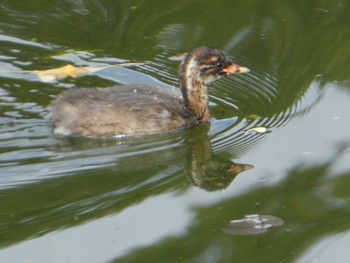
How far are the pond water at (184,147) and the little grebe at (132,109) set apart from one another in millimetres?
121

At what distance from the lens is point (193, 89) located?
9312 mm

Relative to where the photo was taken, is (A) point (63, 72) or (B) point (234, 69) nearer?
(B) point (234, 69)

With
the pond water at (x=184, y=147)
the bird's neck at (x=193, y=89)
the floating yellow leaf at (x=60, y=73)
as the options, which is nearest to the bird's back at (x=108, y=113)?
the pond water at (x=184, y=147)

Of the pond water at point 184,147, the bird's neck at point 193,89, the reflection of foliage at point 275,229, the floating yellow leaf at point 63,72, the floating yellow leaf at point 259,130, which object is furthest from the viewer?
the floating yellow leaf at point 63,72

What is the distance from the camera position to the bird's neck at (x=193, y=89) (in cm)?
924

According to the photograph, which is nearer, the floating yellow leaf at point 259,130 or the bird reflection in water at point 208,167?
the bird reflection in water at point 208,167

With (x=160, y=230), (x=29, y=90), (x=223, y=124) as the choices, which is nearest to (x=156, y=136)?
(x=223, y=124)

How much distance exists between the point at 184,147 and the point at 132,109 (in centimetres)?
57

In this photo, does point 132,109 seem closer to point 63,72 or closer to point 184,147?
point 184,147

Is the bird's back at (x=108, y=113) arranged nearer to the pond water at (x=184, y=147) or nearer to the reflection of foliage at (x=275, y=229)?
the pond water at (x=184, y=147)

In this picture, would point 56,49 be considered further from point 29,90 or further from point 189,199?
point 189,199

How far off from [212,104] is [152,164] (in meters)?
1.64

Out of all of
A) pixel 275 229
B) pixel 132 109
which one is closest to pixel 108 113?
pixel 132 109

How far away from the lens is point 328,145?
8.16m
